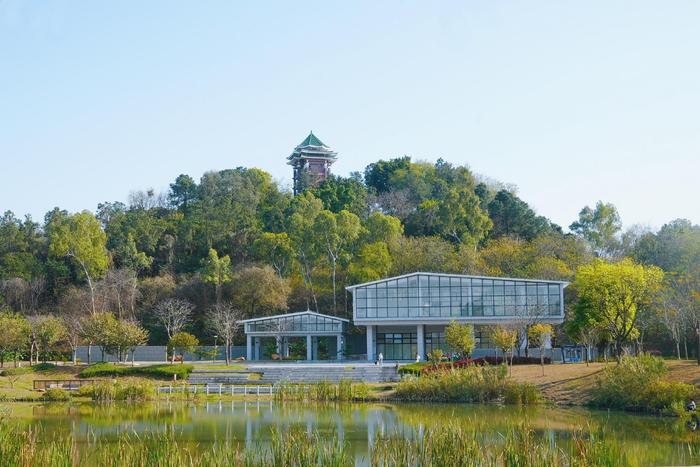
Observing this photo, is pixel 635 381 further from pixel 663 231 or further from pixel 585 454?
pixel 663 231

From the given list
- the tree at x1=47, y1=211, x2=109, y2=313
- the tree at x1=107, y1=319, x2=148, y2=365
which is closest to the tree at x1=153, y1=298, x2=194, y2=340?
the tree at x1=47, y1=211, x2=109, y2=313

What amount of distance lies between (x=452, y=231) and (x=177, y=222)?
2128 cm

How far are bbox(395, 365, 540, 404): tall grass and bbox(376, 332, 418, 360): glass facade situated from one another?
1845 cm

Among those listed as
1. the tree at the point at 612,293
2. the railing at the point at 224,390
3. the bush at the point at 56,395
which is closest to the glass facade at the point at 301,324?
the railing at the point at 224,390

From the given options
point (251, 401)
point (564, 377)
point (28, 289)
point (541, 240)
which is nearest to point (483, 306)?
point (541, 240)

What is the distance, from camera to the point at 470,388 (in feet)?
104

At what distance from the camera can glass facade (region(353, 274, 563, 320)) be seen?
48125mm

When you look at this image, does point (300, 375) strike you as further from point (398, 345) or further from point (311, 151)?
point (311, 151)

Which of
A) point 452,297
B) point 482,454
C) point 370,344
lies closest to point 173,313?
point 370,344

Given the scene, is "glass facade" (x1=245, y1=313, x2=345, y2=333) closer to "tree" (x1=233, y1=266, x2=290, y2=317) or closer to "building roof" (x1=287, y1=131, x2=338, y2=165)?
"tree" (x1=233, y1=266, x2=290, y2=317)

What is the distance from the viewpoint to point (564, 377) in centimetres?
3328

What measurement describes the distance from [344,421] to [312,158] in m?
62.5

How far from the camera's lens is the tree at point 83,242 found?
56844mm

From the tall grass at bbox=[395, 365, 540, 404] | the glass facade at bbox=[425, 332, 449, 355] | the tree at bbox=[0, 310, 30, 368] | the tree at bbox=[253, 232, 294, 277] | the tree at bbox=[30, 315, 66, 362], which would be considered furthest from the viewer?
the tree at bbox=[253, 232, 294, 277]
